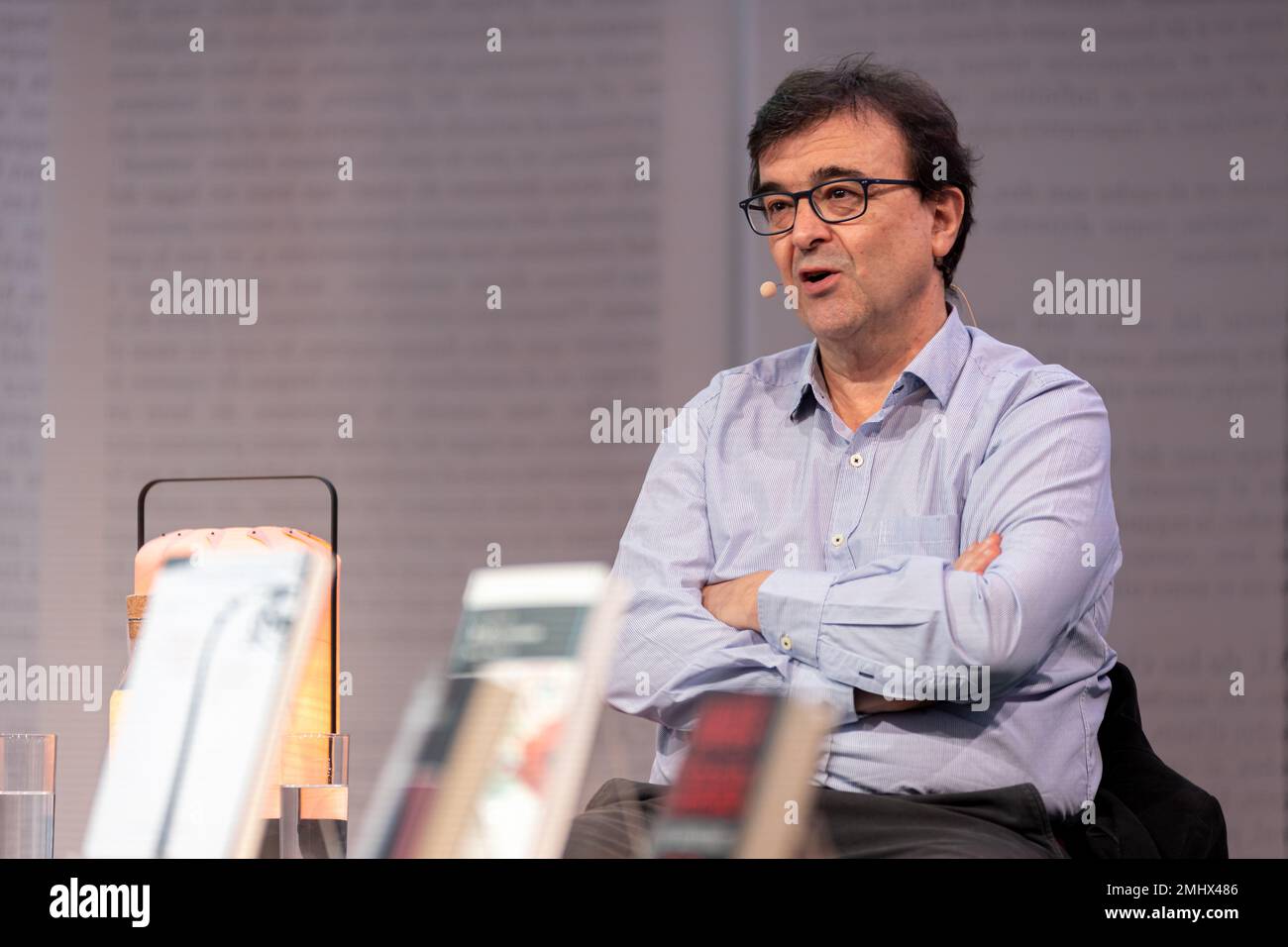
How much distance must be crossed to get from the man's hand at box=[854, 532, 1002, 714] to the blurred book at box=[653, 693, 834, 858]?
0.84 m

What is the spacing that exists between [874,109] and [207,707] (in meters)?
1.61

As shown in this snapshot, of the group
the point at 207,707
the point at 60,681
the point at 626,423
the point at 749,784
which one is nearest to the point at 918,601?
the point at 749,784

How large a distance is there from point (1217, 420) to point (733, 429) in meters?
1.67

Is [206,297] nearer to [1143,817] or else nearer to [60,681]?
[60,681]

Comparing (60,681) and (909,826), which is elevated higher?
(909,826)

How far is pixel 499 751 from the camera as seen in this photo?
1064 millimetres

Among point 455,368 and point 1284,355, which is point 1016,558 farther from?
point 455,368

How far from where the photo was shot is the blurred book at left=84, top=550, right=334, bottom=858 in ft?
4.09

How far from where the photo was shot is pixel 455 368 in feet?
Answer: 12.5

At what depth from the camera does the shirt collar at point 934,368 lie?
223cm

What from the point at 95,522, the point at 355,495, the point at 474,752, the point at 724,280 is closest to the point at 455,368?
the point at 355,495

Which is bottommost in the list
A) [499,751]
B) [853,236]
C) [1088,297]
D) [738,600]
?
[738,600]
